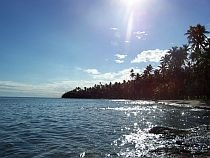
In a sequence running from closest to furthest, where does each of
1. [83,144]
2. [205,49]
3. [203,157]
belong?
[203,157]
[83,144]
[205,49]

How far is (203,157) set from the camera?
16297mm

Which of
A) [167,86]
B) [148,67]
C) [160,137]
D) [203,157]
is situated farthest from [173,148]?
[148,67]

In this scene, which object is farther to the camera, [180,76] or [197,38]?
[180,76]

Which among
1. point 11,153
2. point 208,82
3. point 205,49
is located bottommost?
point 11,153

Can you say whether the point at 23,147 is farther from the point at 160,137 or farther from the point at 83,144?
the point at 160,137

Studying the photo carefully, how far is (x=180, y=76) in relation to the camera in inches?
4719

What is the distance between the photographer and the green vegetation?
283ft

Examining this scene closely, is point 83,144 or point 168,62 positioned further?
point 168,62

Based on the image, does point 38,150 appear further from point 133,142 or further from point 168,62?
point 168,62

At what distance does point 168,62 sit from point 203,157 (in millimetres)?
117728

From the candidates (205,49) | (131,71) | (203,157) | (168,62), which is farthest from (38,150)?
(131,71)

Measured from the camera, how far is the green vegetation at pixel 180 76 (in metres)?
86.3

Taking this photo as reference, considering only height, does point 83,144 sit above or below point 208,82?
below

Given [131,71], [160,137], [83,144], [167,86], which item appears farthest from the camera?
[131,71]
